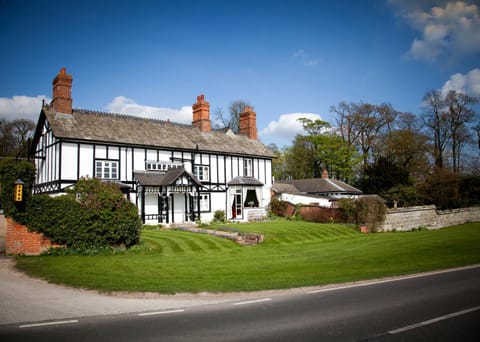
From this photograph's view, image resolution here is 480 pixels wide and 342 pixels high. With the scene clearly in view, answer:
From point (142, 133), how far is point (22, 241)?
15297 mm

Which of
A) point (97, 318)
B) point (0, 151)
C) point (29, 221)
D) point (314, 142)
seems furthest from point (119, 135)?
point (314, 142)

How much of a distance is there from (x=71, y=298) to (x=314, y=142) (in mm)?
47472

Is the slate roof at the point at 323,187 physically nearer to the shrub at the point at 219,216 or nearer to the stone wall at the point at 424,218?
the stone wall at the point at 424,218

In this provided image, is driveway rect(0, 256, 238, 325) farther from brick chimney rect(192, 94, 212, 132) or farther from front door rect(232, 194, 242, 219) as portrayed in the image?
brick chimney rect(192, 94, 212, 132)

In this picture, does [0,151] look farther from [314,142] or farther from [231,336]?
[231,336]

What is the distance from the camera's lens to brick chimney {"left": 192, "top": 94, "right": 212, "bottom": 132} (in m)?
34.8

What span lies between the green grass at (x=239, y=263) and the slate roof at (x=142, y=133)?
981 cm

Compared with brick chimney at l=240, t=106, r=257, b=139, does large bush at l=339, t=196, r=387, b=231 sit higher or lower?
lower

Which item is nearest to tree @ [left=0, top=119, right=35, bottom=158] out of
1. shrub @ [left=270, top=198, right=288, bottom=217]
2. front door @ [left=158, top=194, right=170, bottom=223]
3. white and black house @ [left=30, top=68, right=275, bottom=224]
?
white and black house @ [left=30, top=68, right=275, bottom=224]

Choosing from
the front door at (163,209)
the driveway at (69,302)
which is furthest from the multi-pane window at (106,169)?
the driveway at (69,302)

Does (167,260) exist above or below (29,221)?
below

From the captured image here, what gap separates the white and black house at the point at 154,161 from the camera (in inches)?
981

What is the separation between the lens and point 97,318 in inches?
291

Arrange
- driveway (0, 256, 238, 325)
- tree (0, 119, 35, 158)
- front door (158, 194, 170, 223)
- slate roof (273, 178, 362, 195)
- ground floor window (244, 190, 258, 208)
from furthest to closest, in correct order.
→ tree (0, 119, 35, 158) < slate roof (273, 178, 362, 195) < ground floor window (244, 190, 258, 208) < front door (158, 194, 170, 223) < driveway (0, 256, 238, 325)
